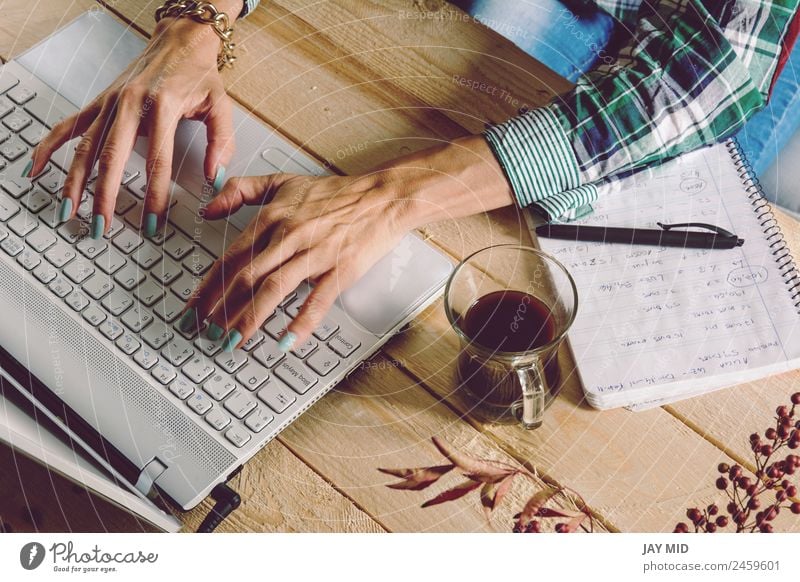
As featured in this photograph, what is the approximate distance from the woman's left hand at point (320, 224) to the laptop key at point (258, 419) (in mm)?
43

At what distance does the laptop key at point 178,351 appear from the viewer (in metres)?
0.49

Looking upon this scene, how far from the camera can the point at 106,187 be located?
1.78 ft

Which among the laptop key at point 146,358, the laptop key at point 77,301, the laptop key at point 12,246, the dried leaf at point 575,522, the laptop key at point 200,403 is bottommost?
the dried leaf at point 575,522

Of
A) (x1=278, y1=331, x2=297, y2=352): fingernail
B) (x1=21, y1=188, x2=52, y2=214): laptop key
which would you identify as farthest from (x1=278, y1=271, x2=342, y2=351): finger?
(x1=21, y1=188, x2=52, y2=214): laptop key

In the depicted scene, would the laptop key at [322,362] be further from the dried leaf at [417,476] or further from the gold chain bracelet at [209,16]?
the gold chain bracelet at [209,16]

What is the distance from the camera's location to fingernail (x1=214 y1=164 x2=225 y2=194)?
0.56 metres

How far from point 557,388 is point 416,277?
4.5 inches

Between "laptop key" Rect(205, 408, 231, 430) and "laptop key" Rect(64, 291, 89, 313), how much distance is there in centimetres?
12

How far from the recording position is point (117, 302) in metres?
0.51

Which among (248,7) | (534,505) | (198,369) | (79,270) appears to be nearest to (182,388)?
(198,369)

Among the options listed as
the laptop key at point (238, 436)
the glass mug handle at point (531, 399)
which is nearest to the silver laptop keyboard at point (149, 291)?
the laptop key at point (238, 436)

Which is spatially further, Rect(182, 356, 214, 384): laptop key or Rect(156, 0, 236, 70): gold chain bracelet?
Rect(156, 0, 236, 70): gold chain bracelet

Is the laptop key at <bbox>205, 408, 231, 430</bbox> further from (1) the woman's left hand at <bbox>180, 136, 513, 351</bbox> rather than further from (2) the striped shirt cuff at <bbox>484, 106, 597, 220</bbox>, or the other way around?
(2) the striped shirt cuff at <bbox>484, 106, 597, 220</bbox>


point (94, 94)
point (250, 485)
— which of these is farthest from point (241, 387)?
point (94, 94)
